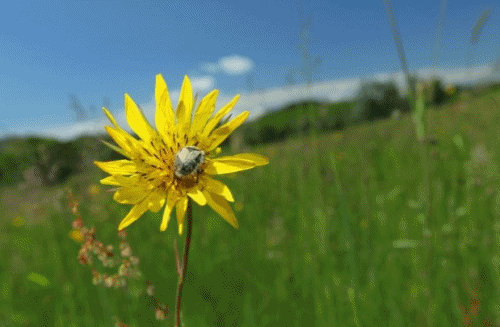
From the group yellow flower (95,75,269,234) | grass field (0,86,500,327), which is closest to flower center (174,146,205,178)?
yellow flower (95,75,269,234)

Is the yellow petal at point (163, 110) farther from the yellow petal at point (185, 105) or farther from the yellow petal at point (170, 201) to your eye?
the yellow petal at point (170, 201)

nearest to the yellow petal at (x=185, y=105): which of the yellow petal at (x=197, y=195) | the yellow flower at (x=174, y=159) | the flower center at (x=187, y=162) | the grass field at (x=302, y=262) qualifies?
the yellow flower at (x=174, y=159)

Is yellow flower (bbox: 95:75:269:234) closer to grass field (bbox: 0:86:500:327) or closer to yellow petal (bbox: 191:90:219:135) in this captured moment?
yellow petal (bbox: 191:90:219:135)

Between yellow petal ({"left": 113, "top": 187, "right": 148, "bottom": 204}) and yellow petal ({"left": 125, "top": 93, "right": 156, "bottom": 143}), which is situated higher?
yellow petal ({"left": 125, "top": 93, "right": 156, "bottom": 143})

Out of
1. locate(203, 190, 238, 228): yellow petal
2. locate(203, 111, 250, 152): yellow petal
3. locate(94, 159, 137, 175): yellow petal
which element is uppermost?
locate(203, 111, 250, 152): yellow petal

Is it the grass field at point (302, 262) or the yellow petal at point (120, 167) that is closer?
the yellow petal at point (120, 167)

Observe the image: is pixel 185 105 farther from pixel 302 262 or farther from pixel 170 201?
pixel 302 262

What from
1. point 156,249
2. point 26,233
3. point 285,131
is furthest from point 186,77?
point 285,131
